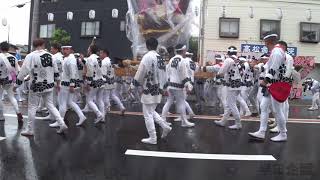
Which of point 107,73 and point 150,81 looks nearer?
point 150,81

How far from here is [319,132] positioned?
1134 centimetres

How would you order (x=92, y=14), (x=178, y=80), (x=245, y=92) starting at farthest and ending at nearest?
1. (x=92, y=14)
2. (x=245, y=92)
3. (x=178, y=80)

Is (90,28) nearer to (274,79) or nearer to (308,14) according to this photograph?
(308,14)

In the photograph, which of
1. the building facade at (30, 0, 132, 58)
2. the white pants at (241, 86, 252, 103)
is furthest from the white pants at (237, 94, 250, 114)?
the building facade at (30, 0, 132, 58)

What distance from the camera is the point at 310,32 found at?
31.6 metres

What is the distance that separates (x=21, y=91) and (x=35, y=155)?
1112cm

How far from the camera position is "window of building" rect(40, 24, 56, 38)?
150 ft

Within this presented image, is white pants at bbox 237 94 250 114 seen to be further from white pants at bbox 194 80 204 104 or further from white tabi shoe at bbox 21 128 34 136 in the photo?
white tabi shoe at bbox 21 128 34 136

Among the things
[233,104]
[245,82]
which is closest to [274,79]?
[233,104]

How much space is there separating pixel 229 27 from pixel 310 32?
18.4ft

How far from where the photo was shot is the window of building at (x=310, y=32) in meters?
31.4

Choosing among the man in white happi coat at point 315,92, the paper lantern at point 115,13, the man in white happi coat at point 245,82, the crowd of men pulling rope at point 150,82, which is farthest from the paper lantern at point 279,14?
the man in white happi coat at point 245,82

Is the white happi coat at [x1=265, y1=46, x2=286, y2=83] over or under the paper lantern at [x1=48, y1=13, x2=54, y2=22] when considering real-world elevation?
under

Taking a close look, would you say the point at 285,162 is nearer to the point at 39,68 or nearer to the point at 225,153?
the point at 225,153
